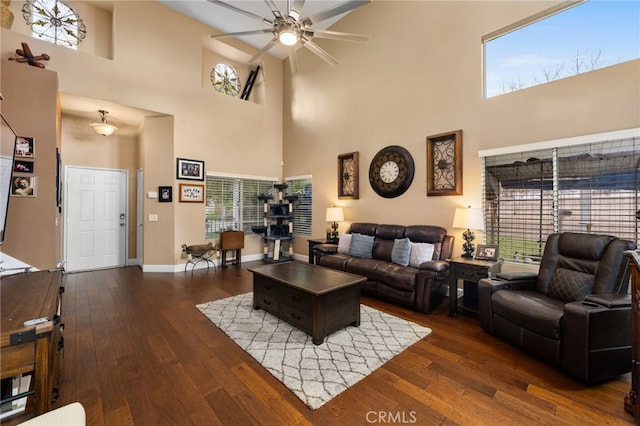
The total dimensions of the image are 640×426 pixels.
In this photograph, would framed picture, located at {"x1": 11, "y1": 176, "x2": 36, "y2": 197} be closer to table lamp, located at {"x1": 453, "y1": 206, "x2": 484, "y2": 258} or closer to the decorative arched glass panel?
the decorative arched glass panel

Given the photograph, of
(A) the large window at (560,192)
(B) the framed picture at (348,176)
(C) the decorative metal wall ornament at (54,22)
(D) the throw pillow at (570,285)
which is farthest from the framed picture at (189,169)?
(D) the throw pillow at (570,285)

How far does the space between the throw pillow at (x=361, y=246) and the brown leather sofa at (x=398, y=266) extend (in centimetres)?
9

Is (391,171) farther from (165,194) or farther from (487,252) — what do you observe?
(165,194)

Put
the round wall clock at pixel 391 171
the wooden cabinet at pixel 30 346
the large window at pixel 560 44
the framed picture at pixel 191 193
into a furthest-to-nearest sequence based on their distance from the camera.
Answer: the framed picture at pixel 191 193, the round wall clock at pixel 391 171, the large window at pixel 560 44, the wooden cabinet at pixel 30 346

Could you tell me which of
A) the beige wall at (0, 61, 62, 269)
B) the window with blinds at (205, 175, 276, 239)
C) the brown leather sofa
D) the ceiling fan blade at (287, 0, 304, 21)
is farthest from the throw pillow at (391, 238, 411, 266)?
the beige wall at (0, 61, 62, 269)

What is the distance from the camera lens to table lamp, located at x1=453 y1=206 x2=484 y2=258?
3416 mm

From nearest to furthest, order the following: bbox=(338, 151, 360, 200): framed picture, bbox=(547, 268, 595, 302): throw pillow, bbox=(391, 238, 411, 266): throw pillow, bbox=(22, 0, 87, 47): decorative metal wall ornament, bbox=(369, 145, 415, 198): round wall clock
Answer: bbox=(547, 268, 595, 302): throw pillow → bbox=(391, 238, 411, 266): throw pillow → bbox=(22, 0, 87, 47): decorative metal wall ornament → bbox=(369, 145, 415, 198): round wall clock → bbox=(338, 151, 360, 200): framed picture

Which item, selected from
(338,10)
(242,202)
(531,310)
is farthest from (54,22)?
(531,310)

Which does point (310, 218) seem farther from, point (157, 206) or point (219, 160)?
point (157, 206)

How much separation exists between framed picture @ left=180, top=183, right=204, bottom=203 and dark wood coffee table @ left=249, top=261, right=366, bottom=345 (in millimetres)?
3048

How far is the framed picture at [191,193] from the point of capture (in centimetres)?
542

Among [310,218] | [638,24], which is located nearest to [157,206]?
[310,218]

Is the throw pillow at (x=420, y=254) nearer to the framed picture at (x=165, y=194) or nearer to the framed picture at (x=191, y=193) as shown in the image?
the framed picture at (x=191, y=193)

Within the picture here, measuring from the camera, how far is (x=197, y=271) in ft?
17.6
